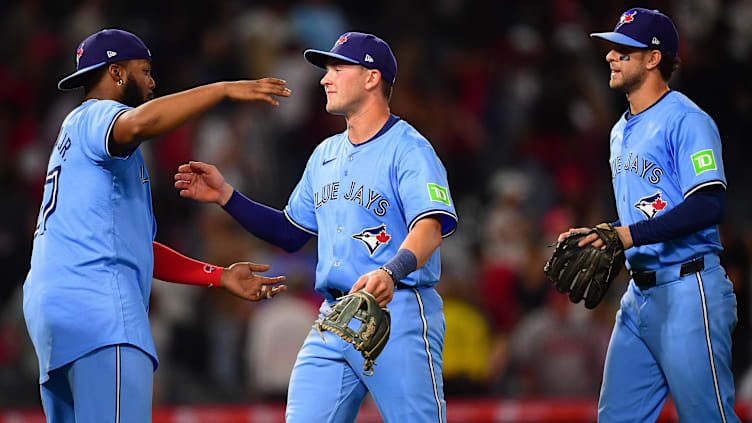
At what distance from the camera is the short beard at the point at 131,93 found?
177 inches

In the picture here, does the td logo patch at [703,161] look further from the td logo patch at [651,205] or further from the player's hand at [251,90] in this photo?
the player's hand at [251,90]

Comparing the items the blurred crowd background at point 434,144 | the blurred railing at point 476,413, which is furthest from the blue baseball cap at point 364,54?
the blurred crowd background at point 434,144

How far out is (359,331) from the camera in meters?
4.10

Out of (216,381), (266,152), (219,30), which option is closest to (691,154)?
(216,381)

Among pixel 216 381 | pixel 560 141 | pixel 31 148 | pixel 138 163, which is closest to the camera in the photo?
pixel 138 163

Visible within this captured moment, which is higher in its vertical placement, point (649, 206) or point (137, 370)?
point (649, 206)

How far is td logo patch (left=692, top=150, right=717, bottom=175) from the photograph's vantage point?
462cm

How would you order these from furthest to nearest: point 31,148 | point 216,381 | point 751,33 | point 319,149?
point 751,33 → point 31,148 → point 216,381 → point 319,149

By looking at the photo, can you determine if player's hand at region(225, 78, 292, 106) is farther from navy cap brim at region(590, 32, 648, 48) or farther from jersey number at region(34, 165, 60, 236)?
navy cap brim at region(590, 32, 648, 48)

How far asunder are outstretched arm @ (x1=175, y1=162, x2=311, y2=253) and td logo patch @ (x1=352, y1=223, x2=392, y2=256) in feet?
2.00

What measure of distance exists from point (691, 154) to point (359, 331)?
1.80 metres

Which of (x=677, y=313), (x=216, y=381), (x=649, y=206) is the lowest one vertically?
(x=216, y=381)

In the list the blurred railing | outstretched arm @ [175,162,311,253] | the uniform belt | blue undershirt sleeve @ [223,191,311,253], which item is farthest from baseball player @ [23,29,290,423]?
the blurred railing

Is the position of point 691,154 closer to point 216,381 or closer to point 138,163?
point 138,163
